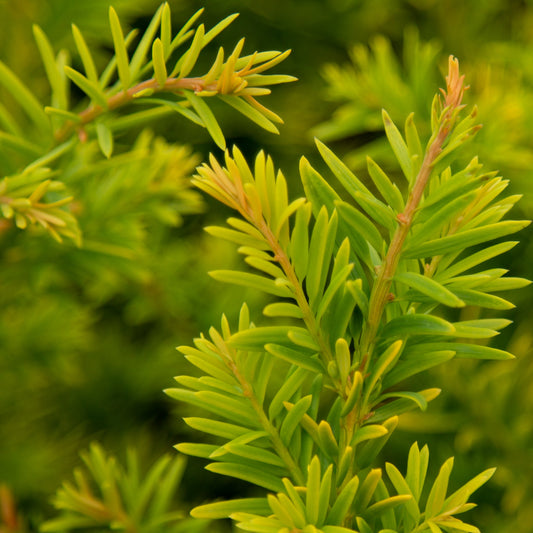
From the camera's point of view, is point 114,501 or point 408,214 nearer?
point 408,214

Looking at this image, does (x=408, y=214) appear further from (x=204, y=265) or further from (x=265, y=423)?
(x=204, y=265)

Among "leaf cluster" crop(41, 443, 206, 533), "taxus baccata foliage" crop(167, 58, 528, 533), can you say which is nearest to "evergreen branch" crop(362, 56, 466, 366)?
"taxus baccata foliage" crop(167, 58, 528, 533)

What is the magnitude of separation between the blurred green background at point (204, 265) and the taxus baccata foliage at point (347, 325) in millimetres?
171

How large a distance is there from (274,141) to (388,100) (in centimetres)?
19

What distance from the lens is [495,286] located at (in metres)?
0.21

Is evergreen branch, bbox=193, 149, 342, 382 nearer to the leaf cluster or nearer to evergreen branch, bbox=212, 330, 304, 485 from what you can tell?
evergreen branch, bbox=212, 330, 304, 485

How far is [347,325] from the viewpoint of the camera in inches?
Answer: 8.4

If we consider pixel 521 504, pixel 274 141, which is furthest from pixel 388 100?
pixel 521 504

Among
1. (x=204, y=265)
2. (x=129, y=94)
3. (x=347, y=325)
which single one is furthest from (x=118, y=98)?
(x=204, y=265)

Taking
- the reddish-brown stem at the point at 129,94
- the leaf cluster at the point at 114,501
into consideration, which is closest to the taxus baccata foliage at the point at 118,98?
the reddish-brown stem at the point at 129,94

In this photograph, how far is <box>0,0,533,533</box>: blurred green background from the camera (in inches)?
17.2

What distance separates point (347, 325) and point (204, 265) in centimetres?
36

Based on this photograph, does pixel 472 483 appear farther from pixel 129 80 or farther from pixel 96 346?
pixel 96 346

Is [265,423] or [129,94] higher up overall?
[129,94]
